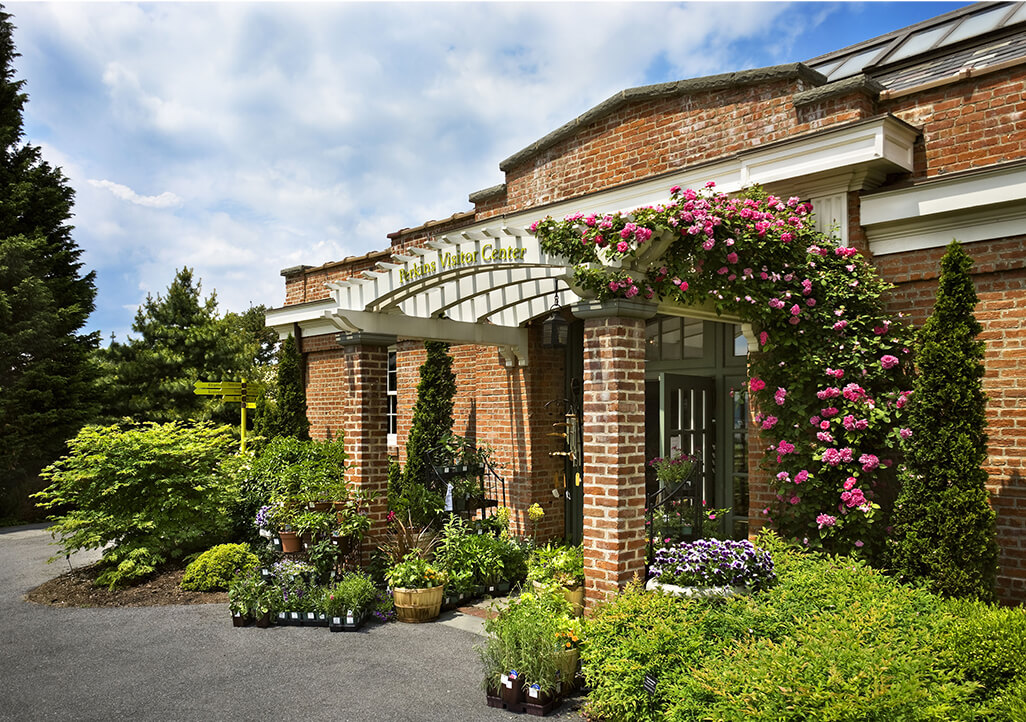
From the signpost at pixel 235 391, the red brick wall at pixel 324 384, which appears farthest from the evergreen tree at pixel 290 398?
the signpost at pixel 235 391

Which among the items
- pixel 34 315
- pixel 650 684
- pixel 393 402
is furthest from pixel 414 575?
pixel 34 315

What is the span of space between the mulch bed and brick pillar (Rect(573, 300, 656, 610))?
15.9 ft

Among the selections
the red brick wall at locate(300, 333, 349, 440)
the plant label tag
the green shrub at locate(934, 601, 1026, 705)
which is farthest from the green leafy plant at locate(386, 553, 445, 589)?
the red brick wall at locate(300, 333, 349, 440)

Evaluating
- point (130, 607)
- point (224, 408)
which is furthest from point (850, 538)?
point (224, 408)

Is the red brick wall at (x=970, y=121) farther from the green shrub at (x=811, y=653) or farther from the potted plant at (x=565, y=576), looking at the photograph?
the potted plant at (x=565, y=576)

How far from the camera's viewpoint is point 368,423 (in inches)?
311

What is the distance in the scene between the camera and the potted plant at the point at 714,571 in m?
5.02

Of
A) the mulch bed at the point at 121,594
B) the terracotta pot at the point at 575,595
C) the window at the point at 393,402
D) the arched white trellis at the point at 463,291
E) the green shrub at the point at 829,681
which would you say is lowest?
the mulch bed at the point at 121,594

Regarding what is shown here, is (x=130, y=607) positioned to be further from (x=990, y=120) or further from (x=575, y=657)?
(x=990, y=120)

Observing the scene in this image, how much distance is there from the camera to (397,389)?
38.9 feet

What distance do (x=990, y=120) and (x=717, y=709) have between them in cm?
542

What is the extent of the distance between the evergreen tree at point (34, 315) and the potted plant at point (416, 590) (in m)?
13.6

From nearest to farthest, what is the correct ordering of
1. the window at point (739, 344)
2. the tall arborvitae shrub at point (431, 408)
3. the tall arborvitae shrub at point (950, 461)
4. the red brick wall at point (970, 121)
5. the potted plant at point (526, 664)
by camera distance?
the potted plant at point (526, 664), the tall arborvitae shrub at point (950, 461), the red brick wall at point (970, 121), the window at point (739, 344), the tall arborvitae shrub at point (431, 408)

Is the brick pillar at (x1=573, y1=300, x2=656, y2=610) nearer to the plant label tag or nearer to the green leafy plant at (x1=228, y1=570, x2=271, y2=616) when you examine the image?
the plant label tag
